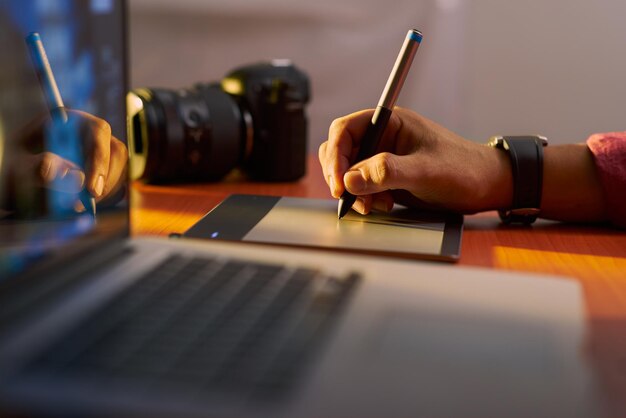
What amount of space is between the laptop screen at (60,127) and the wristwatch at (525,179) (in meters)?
0.42

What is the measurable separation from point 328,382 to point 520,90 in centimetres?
153

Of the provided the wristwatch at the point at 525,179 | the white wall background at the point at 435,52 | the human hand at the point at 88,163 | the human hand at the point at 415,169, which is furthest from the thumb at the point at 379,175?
the white wall background at the point at 435,52

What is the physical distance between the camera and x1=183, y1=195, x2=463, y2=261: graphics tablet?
0.64m

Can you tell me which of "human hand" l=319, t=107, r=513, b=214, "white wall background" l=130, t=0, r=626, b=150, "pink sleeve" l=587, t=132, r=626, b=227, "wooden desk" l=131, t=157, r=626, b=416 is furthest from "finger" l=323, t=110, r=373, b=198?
"white wall background" l=130, t=0, r=626, b=150

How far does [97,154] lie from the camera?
0.54m

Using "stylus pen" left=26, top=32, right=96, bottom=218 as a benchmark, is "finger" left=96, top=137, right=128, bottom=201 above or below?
below

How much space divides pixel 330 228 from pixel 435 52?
112 cm

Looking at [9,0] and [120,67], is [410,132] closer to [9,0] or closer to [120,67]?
[120,67]

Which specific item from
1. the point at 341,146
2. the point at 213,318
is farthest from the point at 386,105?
the point at 213,318

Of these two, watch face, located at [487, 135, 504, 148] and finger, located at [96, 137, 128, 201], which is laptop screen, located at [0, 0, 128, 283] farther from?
watch face, located at [487, 135, 504, 148]

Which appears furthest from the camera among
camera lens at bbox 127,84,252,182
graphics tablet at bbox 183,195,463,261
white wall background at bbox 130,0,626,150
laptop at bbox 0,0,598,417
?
white wall background at bbox 130,0,626,150

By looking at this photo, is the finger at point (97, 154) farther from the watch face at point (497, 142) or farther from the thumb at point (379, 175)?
the watch face at point (497, 142)

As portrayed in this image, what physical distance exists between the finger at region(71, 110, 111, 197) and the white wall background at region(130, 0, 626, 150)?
121 centimetres

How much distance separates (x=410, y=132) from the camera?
2.67 feet
